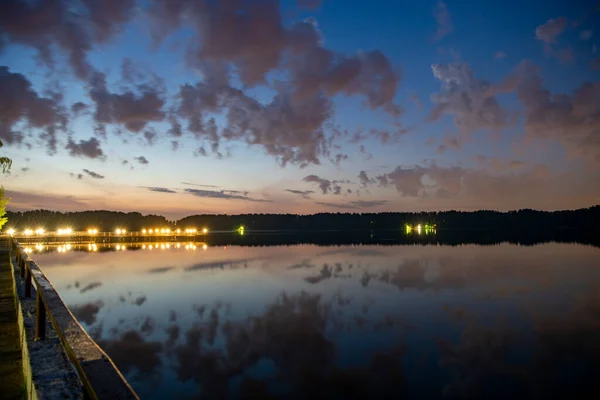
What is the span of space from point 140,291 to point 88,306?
5.83 m

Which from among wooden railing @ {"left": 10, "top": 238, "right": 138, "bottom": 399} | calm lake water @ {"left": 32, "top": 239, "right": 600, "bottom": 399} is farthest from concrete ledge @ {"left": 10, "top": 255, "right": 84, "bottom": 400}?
calm lake water @ {"left": 32, "top": 239, "right": 600, "bottom": 399}

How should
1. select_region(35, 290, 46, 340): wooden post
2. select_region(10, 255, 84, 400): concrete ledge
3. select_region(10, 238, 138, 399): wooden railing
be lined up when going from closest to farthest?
select_region(10, 238, 138, 399): wooden railing < select_region(10, 255, 84, 400): concrete ledge < select_region(35, 290, 46, 340): wooden post

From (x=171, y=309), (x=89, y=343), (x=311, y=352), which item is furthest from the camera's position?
(x=171, y=309)

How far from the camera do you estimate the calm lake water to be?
533 inches

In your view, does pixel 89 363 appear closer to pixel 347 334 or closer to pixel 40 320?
pixel 40 320

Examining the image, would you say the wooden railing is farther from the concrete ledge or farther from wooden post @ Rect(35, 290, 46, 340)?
the concrete ledge

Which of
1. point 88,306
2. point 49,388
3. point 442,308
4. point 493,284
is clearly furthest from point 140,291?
point 493,284

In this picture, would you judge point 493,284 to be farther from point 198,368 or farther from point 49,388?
point 49,388

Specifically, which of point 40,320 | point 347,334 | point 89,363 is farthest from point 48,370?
point 347,334

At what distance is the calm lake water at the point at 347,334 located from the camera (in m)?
13.5

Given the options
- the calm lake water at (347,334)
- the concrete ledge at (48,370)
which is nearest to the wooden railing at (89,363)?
the concrete ledge at (48,370)

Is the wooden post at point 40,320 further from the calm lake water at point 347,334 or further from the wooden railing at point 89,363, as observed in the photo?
the calm lake water at point 347,334

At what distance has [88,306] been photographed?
26.7 meters

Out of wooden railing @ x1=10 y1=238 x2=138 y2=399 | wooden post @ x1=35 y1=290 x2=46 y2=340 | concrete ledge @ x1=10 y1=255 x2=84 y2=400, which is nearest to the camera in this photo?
wooden railing @ x1=10 y1=238 x2=138 y2=399
